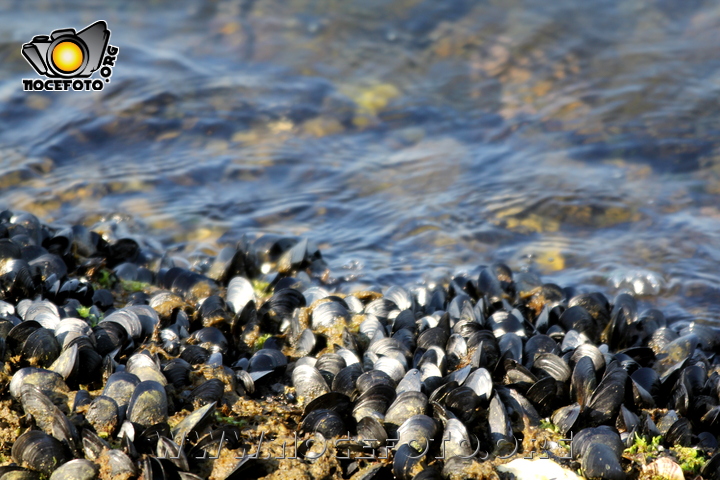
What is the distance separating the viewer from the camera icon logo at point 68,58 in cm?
927

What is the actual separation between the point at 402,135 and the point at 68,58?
5158mm

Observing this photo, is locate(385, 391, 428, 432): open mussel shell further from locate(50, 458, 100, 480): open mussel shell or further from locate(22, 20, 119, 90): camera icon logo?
locate(22, 20, 119, 90): camera icon logo

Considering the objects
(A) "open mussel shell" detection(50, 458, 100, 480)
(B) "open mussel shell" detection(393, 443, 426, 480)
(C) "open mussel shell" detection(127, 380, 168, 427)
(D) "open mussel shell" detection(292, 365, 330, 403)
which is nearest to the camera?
(A) "open mussel shell" detection(50, 458, 100, 480)

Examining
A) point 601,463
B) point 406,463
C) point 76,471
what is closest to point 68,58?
point 76,471

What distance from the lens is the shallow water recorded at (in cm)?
629

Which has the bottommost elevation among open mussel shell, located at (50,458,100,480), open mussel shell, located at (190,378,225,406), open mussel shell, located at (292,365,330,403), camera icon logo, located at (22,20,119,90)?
open mussel shell, located at (292,365,330,403)

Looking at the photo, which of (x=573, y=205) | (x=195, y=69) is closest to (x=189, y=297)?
(x=573, y=205)

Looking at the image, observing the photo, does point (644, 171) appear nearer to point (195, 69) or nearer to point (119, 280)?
point (119, 280)

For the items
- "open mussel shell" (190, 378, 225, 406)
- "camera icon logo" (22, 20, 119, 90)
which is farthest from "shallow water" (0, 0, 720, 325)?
"open mussel shell" (190, 378, 225, 406)

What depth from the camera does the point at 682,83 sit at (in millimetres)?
8875

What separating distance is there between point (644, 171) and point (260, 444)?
593cm

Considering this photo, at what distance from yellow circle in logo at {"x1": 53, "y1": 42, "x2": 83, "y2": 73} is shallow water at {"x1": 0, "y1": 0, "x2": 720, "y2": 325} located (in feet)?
1.58

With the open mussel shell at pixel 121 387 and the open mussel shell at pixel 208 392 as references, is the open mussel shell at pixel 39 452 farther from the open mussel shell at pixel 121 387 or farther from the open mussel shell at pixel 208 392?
the open mussel shell at pixel 208 392

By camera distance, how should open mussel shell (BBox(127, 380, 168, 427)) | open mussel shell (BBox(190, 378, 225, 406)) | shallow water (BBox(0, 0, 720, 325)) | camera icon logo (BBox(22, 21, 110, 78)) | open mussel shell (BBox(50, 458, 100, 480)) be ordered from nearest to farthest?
open mussel shell (BBox(50, 458, 100, 480)), open mussel shell (BBox(127, 380, 168, 427)), open mussel shell (BBox(190, 378, 225, 406)), shallow water (BBox(0, 0, 720, 325)), camera icon logo (BBox(22, 21, 110, 78))
